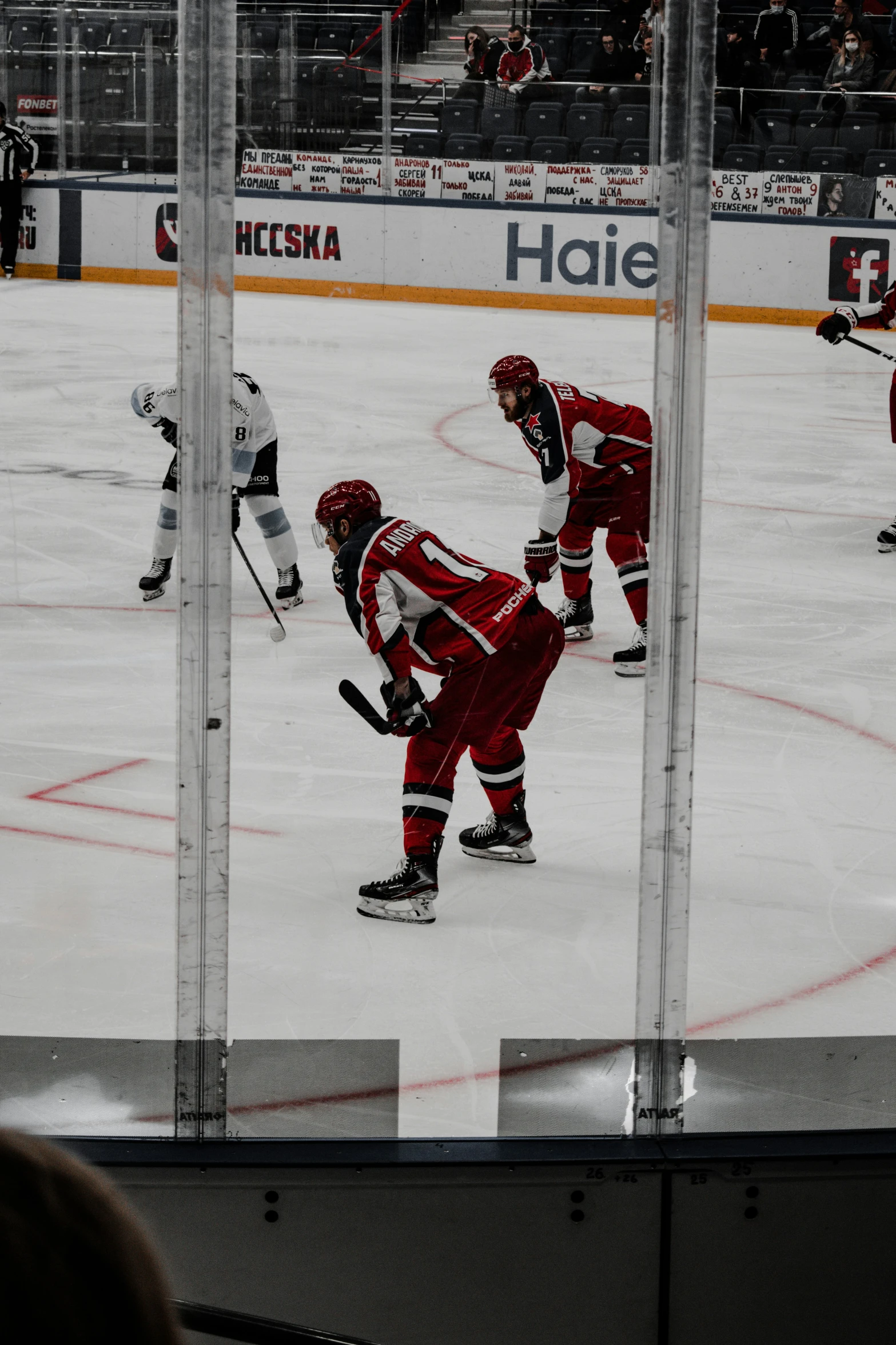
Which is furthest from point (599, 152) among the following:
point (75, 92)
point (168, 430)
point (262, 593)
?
point (168, 430)

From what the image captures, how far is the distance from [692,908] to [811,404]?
604cm

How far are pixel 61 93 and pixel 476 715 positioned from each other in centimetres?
1057

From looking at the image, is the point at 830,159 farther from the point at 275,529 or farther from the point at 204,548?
the point at 204,548

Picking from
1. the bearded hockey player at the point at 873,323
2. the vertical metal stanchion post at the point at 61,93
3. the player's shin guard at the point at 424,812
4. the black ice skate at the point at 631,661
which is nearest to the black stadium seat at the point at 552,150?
the vertical metal stanchion post at the point at 61,93

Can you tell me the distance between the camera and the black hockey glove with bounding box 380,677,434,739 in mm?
2941

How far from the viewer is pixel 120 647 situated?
472 cm

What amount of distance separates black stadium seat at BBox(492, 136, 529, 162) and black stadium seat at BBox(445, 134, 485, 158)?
0.11 meters

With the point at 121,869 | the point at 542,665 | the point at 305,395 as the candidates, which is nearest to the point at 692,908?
the point at 542,665

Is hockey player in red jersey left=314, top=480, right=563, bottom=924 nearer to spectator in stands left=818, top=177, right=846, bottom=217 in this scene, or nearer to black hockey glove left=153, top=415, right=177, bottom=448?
black hockey glove left=153, top=415, right=177, bottom=448

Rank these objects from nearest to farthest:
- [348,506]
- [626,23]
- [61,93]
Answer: [348,506], [626,23], [61,93]

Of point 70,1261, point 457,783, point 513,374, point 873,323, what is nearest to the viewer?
point 70,1261

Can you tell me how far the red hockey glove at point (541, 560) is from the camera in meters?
4.70

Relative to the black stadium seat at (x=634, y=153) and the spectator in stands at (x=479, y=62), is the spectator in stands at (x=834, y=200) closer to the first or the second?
the black stadium seat at (x=634, y=153)

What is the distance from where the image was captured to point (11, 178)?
40.9 feet
